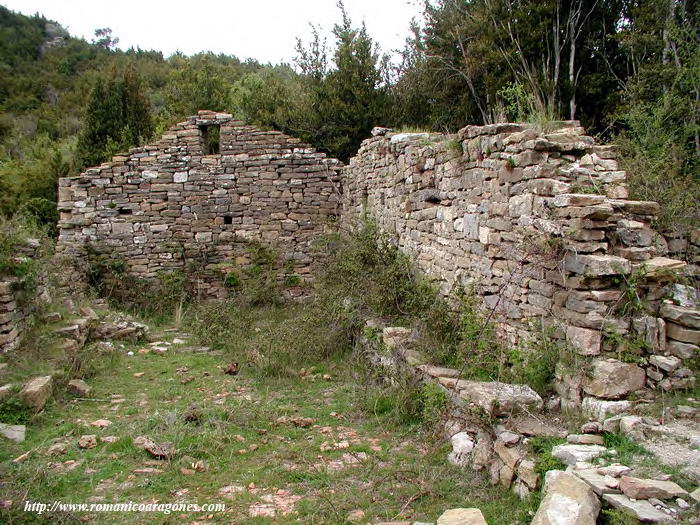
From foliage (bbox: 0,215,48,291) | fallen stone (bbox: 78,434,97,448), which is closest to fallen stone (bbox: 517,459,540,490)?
fallen stone (bbox: 78,434,97,448)

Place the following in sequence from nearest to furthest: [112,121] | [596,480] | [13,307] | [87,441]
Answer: [596,480], [87,441], [13,307], [112,121]

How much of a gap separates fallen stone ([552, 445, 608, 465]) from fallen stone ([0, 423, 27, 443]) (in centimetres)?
437

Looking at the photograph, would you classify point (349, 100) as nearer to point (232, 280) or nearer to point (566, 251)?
point (232, 280)

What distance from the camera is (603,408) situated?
3234 millimetres

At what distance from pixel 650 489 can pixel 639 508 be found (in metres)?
0.13

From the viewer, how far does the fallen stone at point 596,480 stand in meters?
2.47

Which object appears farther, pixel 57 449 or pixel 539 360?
pixel 57 449

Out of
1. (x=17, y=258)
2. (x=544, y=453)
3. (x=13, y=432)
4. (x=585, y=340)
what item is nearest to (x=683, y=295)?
(x=585, y=340)

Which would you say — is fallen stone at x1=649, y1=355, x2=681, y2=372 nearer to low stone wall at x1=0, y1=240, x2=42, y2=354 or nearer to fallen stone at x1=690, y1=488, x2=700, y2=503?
fallen stone at x1=690, y1=488, x2=700, y2=503

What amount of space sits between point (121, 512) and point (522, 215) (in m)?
3.83

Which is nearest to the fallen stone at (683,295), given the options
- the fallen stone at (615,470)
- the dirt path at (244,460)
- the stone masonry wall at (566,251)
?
the stone masonry wall at (566,251)

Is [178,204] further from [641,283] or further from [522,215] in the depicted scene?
[641,283]

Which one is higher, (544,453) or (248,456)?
(544,453)

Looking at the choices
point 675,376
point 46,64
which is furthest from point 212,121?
point 46,64
